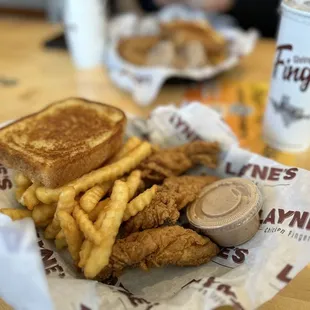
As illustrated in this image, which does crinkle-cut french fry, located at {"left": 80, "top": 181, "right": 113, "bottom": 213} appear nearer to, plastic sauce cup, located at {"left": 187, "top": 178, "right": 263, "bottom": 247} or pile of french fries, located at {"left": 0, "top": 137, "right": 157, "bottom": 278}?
pile of french fries, located at {"left": 0, "top": 137, "right": 157, "bottom": 278}

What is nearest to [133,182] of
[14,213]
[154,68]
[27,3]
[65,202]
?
[65,202]

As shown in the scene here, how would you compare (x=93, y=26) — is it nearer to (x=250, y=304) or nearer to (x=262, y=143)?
(x=262, y=143)

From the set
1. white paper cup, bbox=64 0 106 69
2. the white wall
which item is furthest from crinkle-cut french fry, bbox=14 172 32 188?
the white wall

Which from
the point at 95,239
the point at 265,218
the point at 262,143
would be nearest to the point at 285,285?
the point at 265,218

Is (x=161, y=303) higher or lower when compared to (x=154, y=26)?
lower

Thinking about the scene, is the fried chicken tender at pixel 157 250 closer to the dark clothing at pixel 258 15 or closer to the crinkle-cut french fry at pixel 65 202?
the crinkle-cut french fry at pixel 65 202
